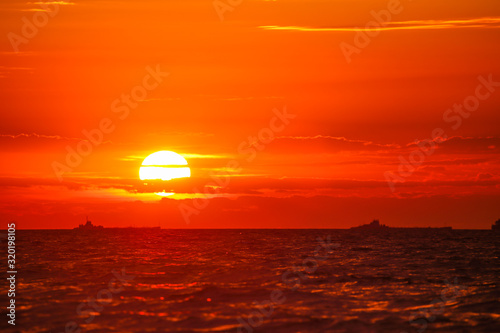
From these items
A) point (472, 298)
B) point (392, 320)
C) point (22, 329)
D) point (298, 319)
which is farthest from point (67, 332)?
point (472, 298)

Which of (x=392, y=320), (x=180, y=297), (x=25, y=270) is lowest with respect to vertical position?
(x=392, y=320)

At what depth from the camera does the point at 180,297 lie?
3478 cm

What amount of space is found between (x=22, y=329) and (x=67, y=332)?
2.08 meters

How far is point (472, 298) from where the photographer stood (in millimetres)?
35125

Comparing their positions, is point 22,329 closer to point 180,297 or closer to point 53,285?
point 180,297

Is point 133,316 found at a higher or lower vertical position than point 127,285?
lower

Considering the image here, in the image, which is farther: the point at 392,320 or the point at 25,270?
the point at 25,270

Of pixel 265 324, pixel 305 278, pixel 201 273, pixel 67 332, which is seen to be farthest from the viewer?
pixel 201 273

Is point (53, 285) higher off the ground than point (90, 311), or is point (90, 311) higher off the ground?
point (53, 285)

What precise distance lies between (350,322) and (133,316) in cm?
981

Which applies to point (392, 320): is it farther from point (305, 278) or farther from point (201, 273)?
point (201, 273)

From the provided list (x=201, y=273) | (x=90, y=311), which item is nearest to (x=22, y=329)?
(x=90, y=311)

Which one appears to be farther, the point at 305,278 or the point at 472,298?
the point at 305,278

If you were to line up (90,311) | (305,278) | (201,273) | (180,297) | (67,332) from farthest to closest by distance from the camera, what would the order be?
(201,273), (305,278), (180,297), (90,311), (67,332)
